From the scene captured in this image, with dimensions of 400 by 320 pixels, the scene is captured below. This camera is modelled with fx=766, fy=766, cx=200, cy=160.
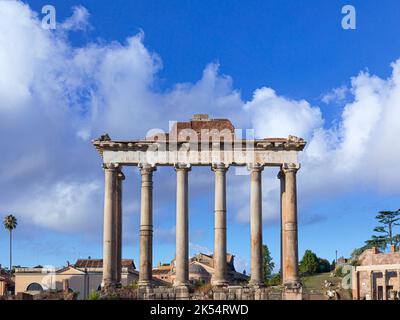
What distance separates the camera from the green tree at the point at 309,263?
3873 inches

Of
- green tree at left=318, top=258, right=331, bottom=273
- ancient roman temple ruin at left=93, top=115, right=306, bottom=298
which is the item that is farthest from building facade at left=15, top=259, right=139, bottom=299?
Answer: ancient roman temple ruin at left=93, top=115, right=306, bottom=298

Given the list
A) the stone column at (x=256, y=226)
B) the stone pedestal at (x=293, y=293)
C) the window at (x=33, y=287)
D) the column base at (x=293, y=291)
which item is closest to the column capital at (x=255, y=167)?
the stone column at (x=256, y=226)

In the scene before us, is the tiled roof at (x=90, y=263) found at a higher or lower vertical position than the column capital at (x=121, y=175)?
lower

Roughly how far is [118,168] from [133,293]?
321 inches

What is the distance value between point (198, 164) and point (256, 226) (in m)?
5.49

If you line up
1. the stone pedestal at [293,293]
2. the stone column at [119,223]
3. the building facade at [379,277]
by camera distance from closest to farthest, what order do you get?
the stone pedestal at [293,293]
the stone column at [119,223]
the building facade at [379,277]

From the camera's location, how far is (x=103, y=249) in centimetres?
4884

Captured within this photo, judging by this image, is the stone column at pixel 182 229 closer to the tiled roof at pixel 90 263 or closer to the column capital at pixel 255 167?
the column capital at pixel 255 167

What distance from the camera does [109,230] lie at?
1918 inches

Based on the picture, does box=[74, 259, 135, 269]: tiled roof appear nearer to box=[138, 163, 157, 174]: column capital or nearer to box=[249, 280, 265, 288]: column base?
box=[138, 163, 157, 174]: column capital

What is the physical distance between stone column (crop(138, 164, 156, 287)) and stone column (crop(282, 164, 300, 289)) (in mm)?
8626

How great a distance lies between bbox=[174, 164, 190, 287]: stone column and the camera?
48.5 metres
